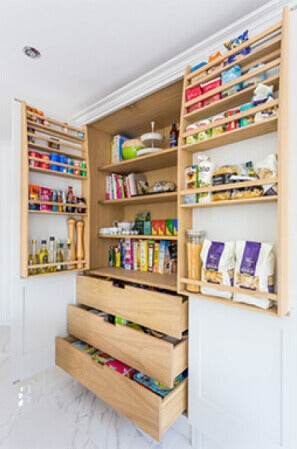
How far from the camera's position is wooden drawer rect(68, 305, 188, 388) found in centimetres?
118

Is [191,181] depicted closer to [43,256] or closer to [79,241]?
[79,241]

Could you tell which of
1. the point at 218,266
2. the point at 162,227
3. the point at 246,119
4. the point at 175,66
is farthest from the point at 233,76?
the point at 162,227

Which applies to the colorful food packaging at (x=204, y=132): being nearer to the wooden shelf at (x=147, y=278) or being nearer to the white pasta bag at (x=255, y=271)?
the white pasta bag at (x=255, y=271)

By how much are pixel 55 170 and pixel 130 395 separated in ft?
4.91

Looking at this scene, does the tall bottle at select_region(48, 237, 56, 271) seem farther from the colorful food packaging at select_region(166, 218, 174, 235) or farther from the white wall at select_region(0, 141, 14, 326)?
the white wall at select_region(0, 141, 14, 326)

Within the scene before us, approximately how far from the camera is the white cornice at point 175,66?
97cm

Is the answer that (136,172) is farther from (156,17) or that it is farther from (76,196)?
(156,17)

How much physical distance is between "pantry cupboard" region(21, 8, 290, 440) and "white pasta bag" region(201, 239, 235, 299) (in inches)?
1.4

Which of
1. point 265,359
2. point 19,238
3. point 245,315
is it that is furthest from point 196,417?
point 19,238

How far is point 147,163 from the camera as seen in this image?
1.69m

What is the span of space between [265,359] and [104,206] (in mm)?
1548

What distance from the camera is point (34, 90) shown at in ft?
5.15

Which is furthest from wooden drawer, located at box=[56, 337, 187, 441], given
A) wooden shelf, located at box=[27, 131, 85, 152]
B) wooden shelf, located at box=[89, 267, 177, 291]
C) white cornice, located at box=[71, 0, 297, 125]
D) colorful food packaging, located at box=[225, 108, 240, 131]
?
white cornice, located at box=[71, 0, 297, 125]

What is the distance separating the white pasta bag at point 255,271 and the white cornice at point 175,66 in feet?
3.24
